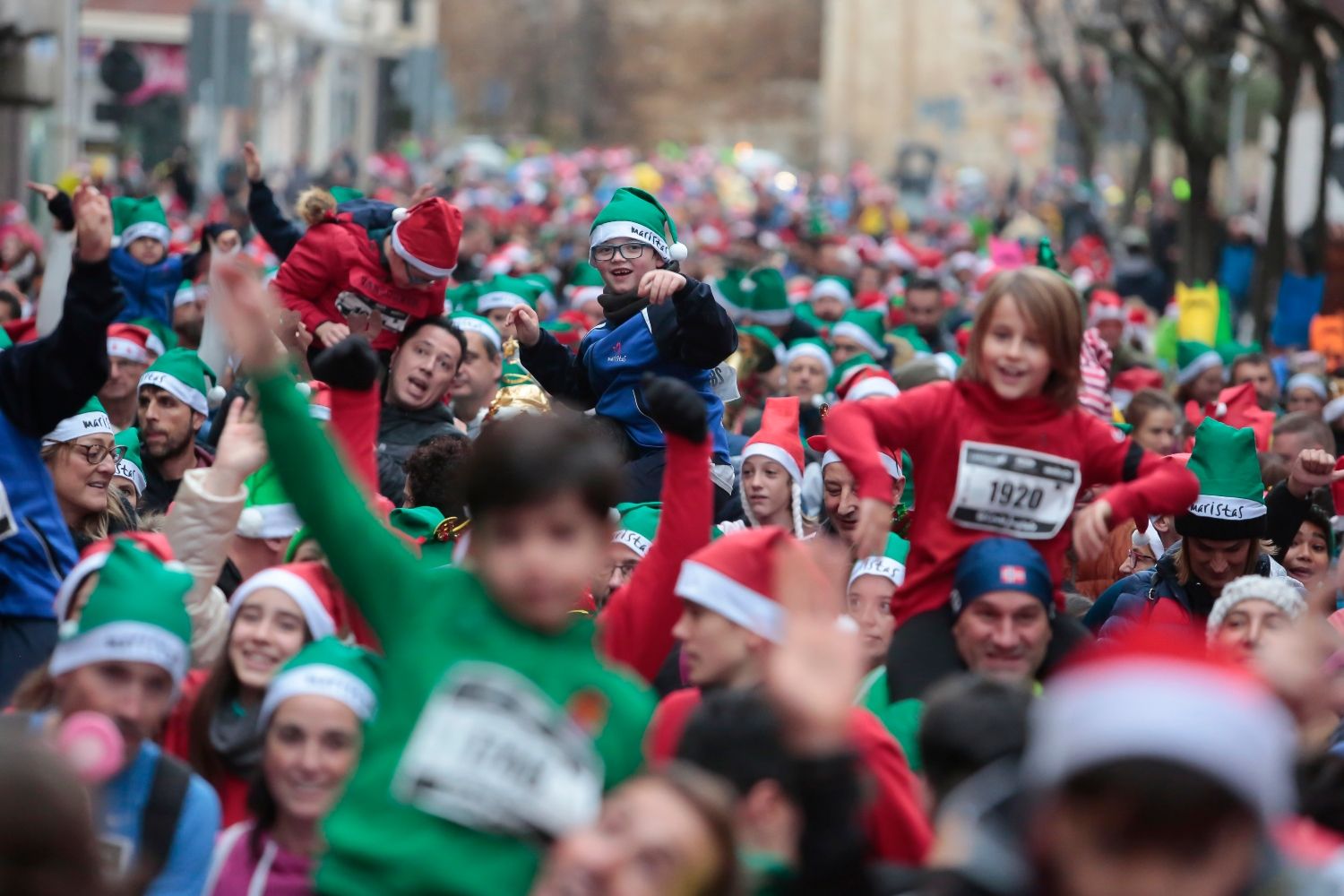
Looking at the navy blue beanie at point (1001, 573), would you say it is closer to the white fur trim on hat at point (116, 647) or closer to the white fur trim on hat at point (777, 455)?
the white fur trim on hat at point (116, 647)

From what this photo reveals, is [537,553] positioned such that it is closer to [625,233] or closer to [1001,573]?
[1001,573]

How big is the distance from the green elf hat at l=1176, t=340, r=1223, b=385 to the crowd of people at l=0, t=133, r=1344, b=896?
377cm

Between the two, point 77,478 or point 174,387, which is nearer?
point 77,478

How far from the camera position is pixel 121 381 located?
10.8m

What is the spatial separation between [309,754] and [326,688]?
0.14m

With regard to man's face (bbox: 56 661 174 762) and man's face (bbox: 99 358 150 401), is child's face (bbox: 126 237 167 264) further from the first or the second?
man's face (bbox: 56 661 174 762)

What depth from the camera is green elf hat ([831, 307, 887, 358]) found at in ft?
47.0

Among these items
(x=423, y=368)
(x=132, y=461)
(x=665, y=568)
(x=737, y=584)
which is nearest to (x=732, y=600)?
(x=737, y=584)

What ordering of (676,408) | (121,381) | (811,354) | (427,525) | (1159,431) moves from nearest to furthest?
(676,408)
(427,525)
(121,381)
(1159,431)
(811,354)

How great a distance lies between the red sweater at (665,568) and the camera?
5.12 m

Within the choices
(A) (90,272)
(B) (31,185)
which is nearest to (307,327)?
(B) (31,185)

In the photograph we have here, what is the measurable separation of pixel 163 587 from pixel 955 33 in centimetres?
7575

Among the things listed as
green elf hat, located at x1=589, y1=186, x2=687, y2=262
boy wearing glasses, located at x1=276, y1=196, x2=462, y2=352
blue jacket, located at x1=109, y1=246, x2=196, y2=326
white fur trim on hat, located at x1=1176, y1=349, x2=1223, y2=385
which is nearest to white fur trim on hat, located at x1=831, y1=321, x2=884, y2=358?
white fur trim on hat, located at x1=1176, y1=349, x2=1223, y2=385

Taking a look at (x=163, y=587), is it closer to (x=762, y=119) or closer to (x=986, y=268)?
(x=986, y=268)
